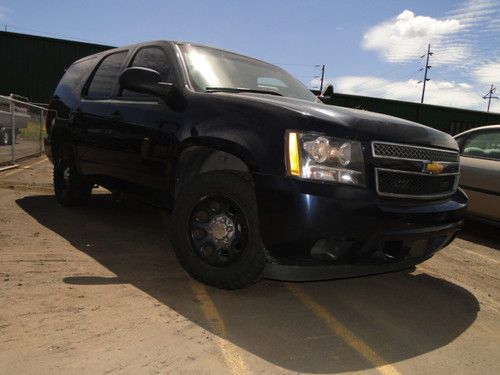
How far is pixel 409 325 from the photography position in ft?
A: 10.6

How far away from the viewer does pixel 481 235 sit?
657cm

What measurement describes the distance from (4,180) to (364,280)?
20.8 ft

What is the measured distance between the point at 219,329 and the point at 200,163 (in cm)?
141

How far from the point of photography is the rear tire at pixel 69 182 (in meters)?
5.69

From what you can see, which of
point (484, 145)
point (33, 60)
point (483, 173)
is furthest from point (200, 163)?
point (33, 60)

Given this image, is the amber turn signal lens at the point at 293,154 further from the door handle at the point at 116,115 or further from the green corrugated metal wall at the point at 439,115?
the green corrugated metal wall at the point at 439,115

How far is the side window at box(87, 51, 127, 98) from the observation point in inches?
198

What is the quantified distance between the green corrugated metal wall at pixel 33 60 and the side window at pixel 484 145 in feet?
85.3

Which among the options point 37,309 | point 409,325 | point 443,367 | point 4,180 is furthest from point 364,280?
point 4,180

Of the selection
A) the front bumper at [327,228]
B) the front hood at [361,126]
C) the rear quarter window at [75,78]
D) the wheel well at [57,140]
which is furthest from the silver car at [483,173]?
the wheel well at [57,140]

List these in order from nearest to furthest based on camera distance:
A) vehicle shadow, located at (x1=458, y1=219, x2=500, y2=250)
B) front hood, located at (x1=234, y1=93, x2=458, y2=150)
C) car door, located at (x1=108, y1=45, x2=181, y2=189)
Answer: front hood, located at (x1=234, y1=93, x2=458, y2=150) → car door, located at (x1=108, y1=45, x2=181, y2=189) → vehicle shadow, located at (x1=458, y1=219, x2=500, y2=250)

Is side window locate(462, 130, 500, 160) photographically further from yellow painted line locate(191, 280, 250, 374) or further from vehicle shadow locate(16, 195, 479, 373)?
yellow painted line locate(191, 280, 250, 374)

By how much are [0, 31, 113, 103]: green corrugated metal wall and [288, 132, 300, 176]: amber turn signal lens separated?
2811 cm

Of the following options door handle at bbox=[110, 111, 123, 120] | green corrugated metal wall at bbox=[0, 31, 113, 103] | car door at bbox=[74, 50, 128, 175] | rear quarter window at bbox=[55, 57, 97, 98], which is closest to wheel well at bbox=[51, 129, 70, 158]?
car door at bbox=[74, 50, 128, 175]
